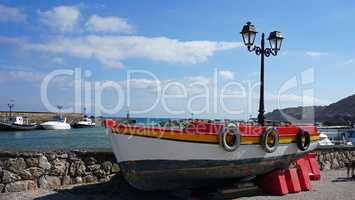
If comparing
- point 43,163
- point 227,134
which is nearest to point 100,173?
point 43,163

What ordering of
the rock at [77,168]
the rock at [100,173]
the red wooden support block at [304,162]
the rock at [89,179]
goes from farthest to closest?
the red wooden support block at [304,162] → the rock at [100,173] → the rock at [89,179] → the rock at [77,168]

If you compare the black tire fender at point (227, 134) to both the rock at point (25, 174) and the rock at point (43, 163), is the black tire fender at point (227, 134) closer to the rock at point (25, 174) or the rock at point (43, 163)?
the rock at point (43, 163)

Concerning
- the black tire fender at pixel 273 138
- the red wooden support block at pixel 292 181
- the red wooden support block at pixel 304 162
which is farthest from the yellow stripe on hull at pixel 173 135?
the red wooden support block at pixel 304 162

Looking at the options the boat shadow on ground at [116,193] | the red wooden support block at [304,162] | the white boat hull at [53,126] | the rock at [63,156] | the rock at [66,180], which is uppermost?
the rock at [63,156]

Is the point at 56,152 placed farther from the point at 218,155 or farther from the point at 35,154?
the point at 218,155

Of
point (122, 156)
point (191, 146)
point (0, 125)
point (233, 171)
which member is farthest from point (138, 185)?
point (0, 125)

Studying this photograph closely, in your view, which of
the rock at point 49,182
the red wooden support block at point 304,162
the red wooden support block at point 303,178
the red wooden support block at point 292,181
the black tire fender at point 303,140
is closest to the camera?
the rock at point 49,182

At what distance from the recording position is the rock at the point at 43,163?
32.6 ft

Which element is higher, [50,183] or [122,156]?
[122,156]

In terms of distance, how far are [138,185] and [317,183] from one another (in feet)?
19.9

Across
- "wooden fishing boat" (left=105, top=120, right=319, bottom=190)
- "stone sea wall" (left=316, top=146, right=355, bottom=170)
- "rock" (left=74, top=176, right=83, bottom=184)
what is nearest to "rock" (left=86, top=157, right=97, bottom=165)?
"rock" (left=74, top=176, right=83, bottom=184)

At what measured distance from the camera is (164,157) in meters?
8.89

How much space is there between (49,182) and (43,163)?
1.61ft

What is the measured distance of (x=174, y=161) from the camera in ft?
29.4
